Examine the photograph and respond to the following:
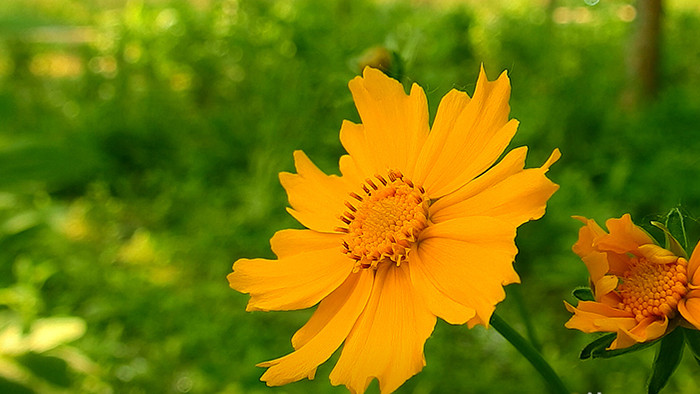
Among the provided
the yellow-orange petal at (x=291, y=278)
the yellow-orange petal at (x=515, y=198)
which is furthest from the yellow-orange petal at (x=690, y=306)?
the yellow-orange petal at (x=291, y=278)

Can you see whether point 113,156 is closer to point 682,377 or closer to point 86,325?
point 86,325

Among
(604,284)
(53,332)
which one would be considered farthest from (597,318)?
(53,332)

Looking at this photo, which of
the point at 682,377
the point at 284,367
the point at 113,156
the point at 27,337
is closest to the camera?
the point at 284,367

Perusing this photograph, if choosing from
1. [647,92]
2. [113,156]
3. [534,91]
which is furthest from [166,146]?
[647,92]

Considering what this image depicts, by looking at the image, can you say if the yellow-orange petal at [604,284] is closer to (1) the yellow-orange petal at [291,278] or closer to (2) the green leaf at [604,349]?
(2) the green leaf at [604,349]

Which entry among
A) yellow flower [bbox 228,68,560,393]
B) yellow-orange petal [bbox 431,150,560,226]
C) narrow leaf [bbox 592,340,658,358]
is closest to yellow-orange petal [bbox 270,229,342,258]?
yellow flower [bbox 228,68,560,393]

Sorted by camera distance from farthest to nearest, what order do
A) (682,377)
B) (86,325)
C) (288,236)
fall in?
(86,325) < (682,377) < (288,236)

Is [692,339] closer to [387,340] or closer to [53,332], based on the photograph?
[387,340]
